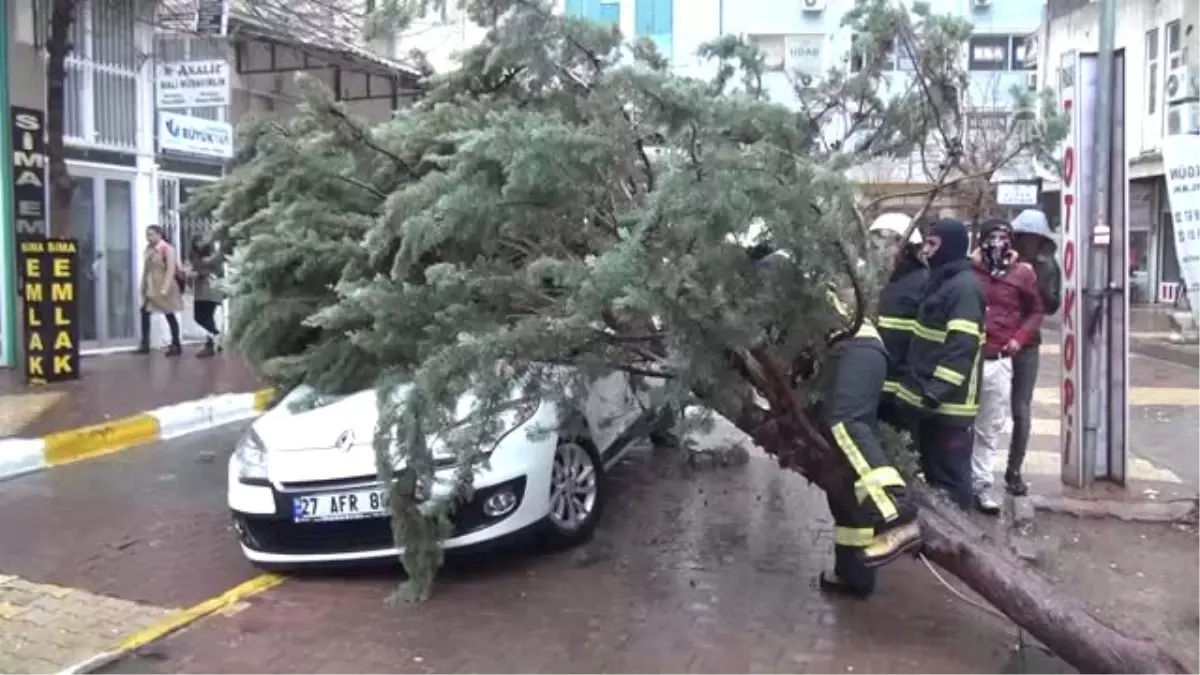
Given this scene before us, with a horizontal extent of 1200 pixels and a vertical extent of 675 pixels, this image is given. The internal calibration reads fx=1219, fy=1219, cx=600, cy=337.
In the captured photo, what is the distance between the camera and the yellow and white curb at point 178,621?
4.82 meters

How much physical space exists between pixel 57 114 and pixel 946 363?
10560 mm

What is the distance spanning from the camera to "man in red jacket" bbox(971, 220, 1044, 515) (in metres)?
7.05

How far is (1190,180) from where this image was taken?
7.39m

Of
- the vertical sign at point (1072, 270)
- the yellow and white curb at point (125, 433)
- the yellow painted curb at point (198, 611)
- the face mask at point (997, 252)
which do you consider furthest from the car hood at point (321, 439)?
the vertical sign at point (1072, 270)

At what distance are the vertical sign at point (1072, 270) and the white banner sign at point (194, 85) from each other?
10.5 metres

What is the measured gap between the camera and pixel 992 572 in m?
4.79

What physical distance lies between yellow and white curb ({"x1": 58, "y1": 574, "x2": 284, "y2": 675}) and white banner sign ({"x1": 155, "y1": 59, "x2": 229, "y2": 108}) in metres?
10.3

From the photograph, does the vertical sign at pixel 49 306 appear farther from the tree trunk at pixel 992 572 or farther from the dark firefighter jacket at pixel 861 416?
the dark firefighter jacket at pixel 861 416

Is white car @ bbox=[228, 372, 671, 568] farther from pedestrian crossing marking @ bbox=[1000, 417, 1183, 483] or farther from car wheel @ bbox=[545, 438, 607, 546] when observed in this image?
pedestrian crossing marking @ bbox=[1000, 417, 1183, 483]

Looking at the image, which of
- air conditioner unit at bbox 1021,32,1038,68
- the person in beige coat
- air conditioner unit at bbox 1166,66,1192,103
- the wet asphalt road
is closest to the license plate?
the wet asphalt road

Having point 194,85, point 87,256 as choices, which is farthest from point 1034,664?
point 87,256

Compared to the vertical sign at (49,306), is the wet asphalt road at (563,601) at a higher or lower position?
lower

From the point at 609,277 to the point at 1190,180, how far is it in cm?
488

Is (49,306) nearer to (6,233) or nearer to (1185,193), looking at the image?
(6,233)
